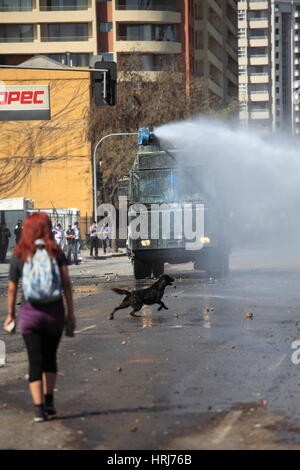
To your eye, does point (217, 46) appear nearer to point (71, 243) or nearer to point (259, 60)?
point (259, 60)

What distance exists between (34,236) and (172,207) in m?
18.9

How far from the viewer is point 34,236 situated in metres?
8.65

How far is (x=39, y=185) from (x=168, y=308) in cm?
4665

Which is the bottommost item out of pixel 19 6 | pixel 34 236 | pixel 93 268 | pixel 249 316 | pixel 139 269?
pixel 93 268

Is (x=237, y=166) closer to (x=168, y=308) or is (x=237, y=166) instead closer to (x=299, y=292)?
(x=299, y=292)

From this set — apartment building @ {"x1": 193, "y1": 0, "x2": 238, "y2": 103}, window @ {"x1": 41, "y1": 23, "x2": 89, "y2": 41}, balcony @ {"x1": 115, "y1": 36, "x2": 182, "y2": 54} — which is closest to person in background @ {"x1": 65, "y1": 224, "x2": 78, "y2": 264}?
balcony @ {"x1": 115, "y1": 36, "x2": 182, "y2": 54}

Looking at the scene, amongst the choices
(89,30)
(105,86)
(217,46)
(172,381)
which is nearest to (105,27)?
(89,30)

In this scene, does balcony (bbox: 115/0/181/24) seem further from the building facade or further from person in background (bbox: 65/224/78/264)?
person in background (bbox: 65/224/78/264)

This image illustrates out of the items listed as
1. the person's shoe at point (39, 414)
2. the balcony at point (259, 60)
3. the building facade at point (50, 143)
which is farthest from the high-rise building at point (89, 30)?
the person's shoe at point (39, 414)

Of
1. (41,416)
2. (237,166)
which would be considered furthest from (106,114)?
(41,416)

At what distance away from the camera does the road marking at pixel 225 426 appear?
7.92 meters

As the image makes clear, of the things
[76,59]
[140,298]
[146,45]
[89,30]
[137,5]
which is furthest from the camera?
[137,5]

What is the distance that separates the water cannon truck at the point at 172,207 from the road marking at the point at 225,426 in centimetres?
1843

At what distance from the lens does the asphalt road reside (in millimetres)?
8109
